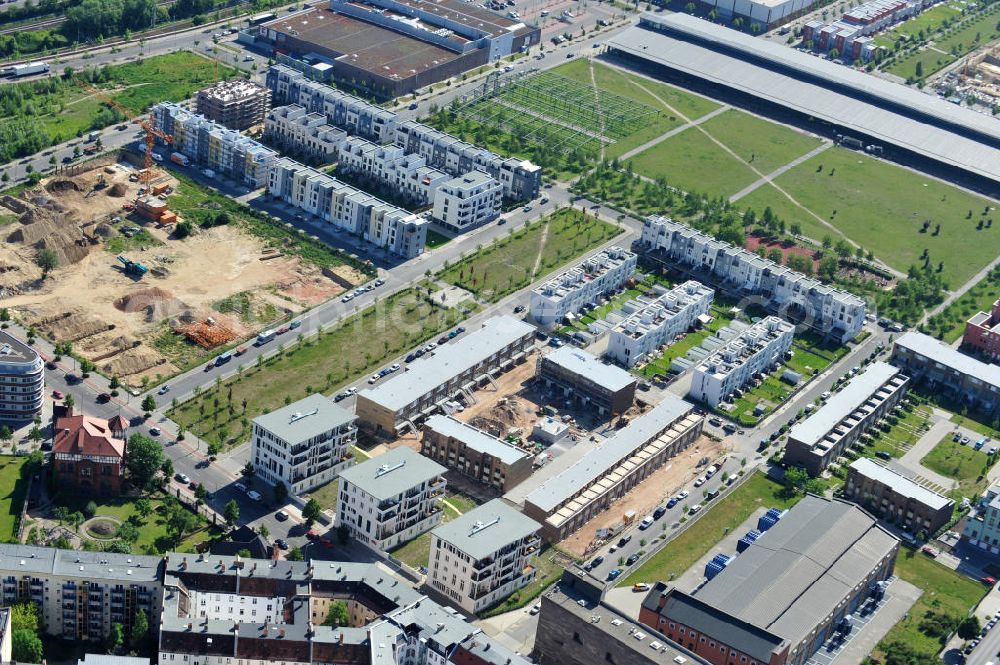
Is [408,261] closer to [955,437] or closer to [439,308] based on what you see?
[439,308]

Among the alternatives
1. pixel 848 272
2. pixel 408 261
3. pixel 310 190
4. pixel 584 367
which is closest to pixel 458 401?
pixel 584 367

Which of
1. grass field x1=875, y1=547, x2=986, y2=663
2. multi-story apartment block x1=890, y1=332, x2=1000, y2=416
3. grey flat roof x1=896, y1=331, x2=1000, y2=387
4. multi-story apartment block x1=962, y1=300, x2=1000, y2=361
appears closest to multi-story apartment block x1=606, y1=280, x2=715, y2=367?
multi-story apartment block x1=890, y1=332, x2=1000, y2=416

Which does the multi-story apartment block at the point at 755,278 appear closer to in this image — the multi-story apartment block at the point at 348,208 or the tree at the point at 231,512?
the multi-story apartment block at the point at 348,208

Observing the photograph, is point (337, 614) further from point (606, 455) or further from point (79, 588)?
point (606, 455)

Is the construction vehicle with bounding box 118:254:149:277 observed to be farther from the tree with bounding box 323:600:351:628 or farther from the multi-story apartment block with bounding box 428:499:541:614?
the tree with bounding box 323:600:351:628

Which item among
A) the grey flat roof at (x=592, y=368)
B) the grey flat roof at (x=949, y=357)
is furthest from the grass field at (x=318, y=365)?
the grey flat roof at (x=949, y=357)

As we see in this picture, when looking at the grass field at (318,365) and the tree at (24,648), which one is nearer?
the tree at (24,648)

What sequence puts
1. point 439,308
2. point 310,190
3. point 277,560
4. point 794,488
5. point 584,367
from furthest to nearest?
point 310,190 → point 439,308 → point 584,367 → point 794,488 → point 277,560
